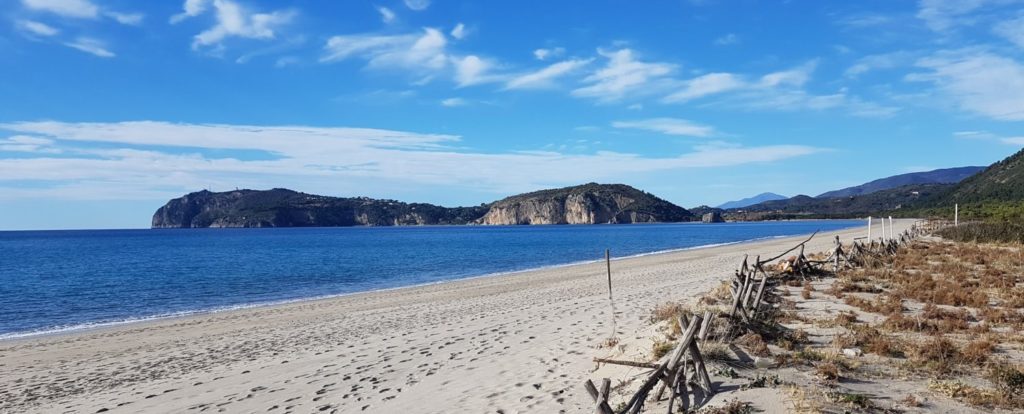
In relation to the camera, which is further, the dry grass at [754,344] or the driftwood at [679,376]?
the dry grass at [754,344]

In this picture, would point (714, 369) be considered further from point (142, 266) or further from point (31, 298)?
point (142, 266)

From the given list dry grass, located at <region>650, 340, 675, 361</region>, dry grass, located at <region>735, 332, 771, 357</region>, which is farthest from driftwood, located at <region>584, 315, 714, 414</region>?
dry grass, located at <region>735, 332, 771, 357</region>

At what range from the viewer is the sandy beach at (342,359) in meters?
8.32

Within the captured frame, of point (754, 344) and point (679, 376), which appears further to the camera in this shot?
point (754, 344)

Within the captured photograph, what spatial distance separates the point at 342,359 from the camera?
36.8 ft

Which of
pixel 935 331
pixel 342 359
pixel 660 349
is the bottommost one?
pixel 342 359

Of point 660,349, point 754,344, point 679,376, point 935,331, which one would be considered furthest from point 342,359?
point 935,331

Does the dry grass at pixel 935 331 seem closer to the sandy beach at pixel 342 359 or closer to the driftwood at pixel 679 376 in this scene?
the driftwood at pixel 679 376

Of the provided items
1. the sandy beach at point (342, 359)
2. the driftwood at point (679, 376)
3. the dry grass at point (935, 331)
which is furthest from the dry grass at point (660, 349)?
the dry grass at point (935, 331)

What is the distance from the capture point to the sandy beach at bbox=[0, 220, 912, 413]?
832 cm

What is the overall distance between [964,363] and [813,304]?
5820mm

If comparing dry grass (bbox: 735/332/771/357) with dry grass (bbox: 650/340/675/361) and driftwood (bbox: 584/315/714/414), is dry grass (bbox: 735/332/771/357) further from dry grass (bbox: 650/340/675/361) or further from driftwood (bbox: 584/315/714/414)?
driftwood (bbox: 584/315/714/414)

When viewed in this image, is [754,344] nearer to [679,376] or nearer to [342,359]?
[679,376]

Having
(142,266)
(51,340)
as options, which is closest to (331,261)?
(142,266)
